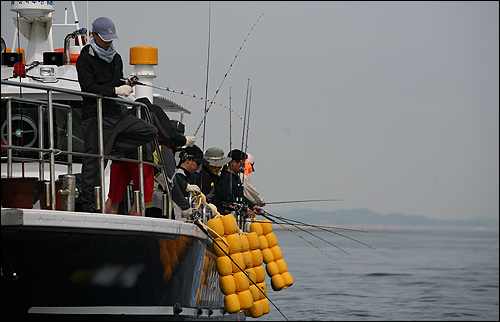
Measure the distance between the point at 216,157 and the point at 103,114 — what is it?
3.47m

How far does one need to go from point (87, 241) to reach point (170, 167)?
67.7 inches

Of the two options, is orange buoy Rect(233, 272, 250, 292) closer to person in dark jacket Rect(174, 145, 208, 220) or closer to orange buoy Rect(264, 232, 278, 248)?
person in dark jacket Rect(174, 145, 208, 220)

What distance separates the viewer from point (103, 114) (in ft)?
20.3

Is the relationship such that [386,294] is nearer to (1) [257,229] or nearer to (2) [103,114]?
(1) [257,229]

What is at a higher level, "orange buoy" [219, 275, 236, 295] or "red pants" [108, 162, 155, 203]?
"red pants" [108, 162, 155, 203]

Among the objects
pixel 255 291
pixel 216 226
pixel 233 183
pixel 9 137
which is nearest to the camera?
pixel 9 137

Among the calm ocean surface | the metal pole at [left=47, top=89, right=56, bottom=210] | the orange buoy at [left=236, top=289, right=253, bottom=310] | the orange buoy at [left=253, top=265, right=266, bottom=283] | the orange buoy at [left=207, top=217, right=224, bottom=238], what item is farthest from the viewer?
the calm ocean surface

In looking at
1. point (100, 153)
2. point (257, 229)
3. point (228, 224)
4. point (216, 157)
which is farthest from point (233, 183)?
point (100, 153)

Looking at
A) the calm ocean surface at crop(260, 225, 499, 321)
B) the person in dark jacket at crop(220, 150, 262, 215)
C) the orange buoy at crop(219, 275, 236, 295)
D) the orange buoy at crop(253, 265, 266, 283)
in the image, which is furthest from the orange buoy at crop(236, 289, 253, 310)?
the calm ocean surface at crop(260, 225, 499, 321)

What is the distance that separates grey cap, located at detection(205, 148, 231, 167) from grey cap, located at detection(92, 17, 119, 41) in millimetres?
3569

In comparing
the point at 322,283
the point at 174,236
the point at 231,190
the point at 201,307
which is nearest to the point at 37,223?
the point at 174,236

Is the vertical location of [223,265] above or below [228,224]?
below

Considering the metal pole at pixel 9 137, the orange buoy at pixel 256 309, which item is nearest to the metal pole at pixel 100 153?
the metal pole at pixel 9 137

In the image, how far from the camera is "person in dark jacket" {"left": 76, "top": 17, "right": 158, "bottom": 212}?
6.04 m
